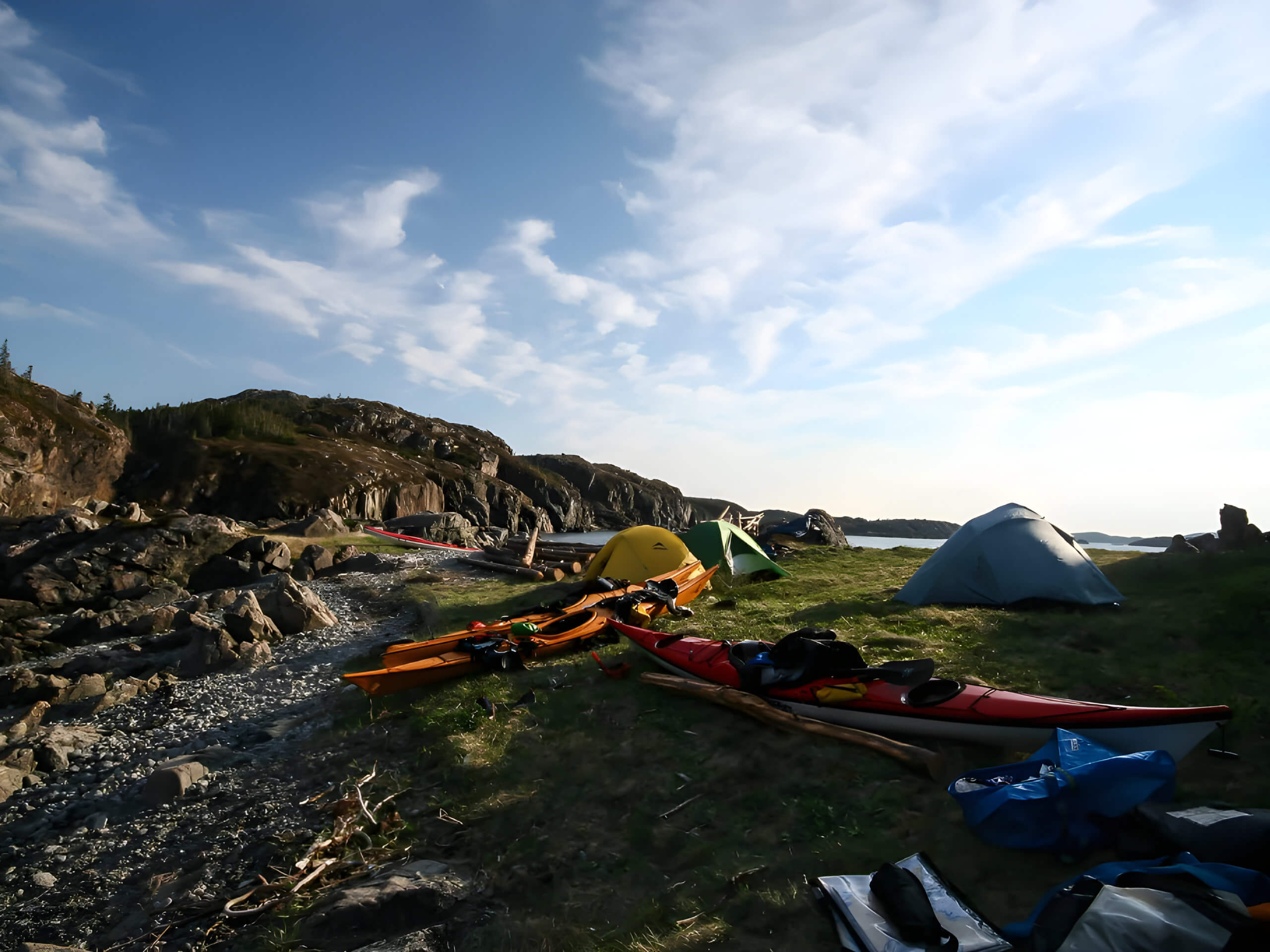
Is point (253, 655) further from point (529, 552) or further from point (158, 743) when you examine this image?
point (529, 552)

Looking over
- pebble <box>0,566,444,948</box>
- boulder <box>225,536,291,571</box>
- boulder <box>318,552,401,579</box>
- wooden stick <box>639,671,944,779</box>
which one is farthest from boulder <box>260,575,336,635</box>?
wooden stick <box>639,671,944,779</box>

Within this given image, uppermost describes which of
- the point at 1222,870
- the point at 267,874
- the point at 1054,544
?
the point at 1054,544

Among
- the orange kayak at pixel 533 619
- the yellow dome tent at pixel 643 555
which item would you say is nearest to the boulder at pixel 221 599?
the orange kayak at pixel 533 619

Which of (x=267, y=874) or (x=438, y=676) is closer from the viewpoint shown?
(x=267, y=874)

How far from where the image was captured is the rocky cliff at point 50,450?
28859 mm

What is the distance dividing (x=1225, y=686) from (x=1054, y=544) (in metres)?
5.28

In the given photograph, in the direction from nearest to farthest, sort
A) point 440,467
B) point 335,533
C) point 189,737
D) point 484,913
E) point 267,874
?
point 484,913 < point 267,874 < point 189,737 < point 335,533 < point 440,467

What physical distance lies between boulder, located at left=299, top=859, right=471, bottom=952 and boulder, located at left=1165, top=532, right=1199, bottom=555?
1676 centimetres

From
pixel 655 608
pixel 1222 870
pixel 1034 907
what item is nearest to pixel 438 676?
pixel 655 608

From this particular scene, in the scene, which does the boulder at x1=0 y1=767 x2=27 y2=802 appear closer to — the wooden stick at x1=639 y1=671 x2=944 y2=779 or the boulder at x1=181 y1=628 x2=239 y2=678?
the boulder at x1=181 y1=628 x2=239 y2=678

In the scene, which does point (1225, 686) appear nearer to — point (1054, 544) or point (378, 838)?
point (1054, 544)

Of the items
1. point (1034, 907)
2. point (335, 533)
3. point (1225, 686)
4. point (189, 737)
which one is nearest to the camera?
point (1034, 907)

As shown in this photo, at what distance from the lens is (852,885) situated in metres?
3.87

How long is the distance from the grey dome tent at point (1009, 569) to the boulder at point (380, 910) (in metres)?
9.75
